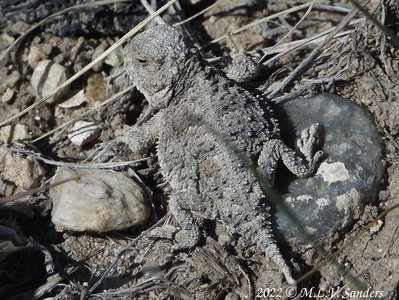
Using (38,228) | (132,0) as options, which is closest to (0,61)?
(132,0)

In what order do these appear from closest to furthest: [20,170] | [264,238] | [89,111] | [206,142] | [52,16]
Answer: [264,238] → [206,142] → [20,170] → [89,111] → [52,16]

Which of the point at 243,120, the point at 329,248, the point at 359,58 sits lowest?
the point at 329,248

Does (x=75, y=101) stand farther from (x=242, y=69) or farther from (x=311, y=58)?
(x=311, y=58)

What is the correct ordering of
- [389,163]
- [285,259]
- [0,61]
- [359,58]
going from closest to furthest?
[285,259] → [389,163] → [359,58] → [0,61]

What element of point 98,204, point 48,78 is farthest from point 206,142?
point 48,78

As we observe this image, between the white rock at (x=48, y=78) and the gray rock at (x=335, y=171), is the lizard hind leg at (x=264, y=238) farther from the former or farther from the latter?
the white rock at (x=48, y=78)

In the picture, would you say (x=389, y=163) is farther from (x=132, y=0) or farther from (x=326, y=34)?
(x=132, y=0)

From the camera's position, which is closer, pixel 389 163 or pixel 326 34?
pixel 389 163
